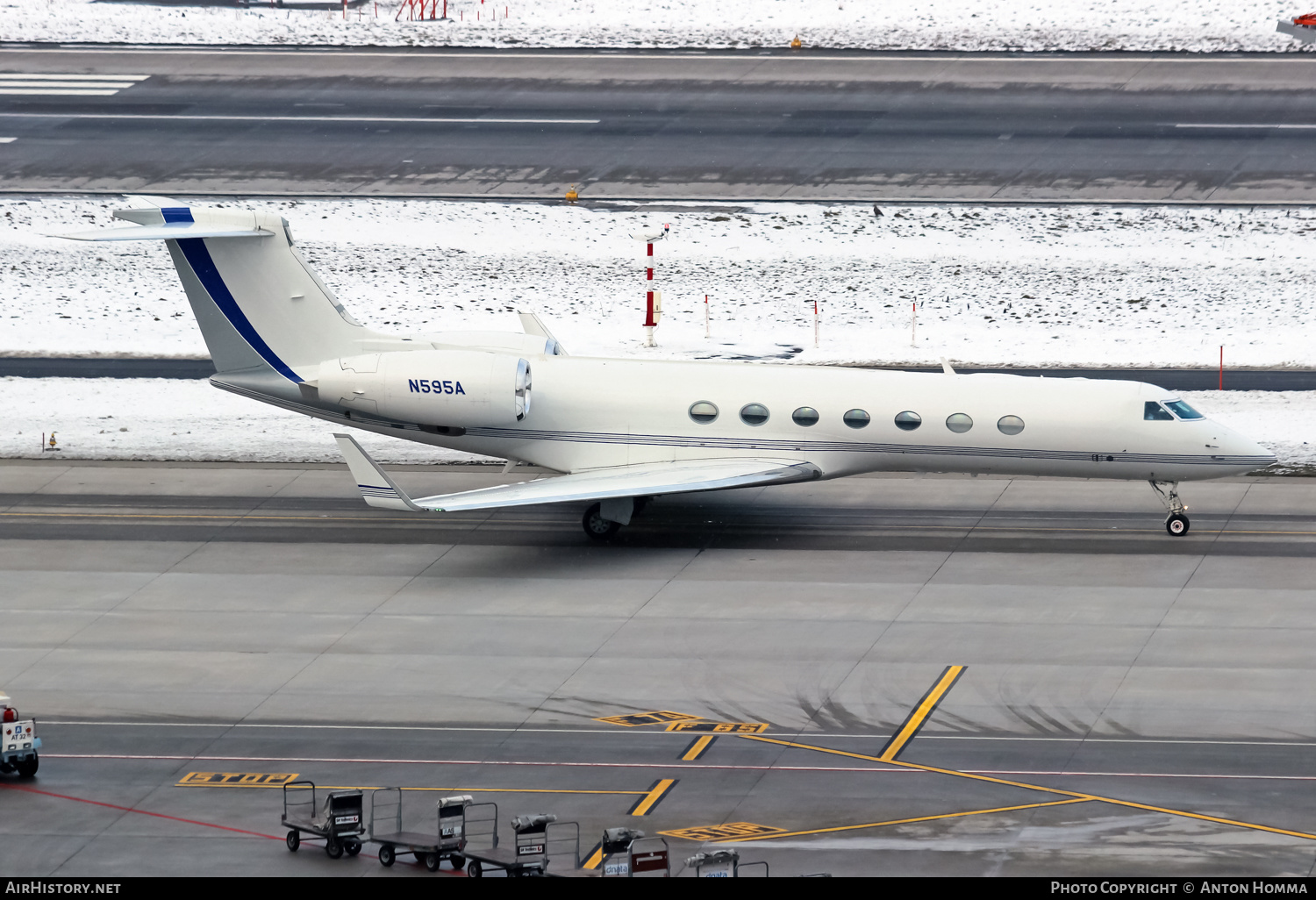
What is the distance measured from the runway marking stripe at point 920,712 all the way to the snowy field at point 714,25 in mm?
41783

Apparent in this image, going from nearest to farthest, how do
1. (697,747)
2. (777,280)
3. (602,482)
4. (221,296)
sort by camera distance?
(697,747) < (602,482) < (221,296) < (777,280)

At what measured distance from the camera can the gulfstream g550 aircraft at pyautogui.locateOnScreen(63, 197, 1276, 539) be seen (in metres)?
Result: 34.2

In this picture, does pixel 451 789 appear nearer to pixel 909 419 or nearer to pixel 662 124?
pixel 909 419

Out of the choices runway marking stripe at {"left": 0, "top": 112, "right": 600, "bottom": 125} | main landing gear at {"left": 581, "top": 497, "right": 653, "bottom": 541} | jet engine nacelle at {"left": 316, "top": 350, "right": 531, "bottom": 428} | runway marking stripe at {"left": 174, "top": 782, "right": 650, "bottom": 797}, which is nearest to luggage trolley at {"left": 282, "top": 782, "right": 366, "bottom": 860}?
runway marking stripe at {"left": 174, "top": 782, "right": 650, "bottom": 797}

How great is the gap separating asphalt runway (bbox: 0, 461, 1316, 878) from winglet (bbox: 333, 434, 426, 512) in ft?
5.44

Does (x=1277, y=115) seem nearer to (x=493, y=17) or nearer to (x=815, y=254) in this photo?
(x=815, y=254)

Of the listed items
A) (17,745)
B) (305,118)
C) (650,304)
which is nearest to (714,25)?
(305,118)

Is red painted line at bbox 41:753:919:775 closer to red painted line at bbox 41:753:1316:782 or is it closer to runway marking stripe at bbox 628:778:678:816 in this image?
red painted line at bbox 41:753:1316:782

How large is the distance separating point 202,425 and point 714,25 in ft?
107

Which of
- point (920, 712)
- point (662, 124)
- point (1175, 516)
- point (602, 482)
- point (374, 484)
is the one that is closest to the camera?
point (920, 712)

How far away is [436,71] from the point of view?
64.6 metres

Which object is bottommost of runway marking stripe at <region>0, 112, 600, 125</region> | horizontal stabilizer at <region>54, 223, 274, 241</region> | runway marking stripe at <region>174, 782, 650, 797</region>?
runway marking stripe at <region>174, 782, 650, 797</region>

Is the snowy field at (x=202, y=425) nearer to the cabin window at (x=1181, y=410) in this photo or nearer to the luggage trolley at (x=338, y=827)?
the cabin window at (x=1181, y=410)

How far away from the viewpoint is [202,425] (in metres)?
41.8
